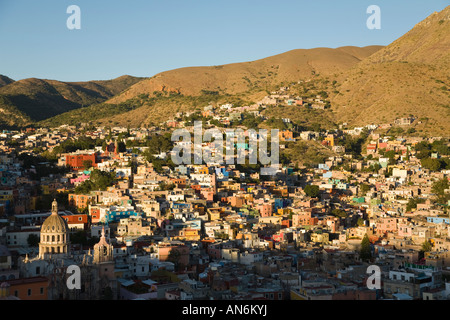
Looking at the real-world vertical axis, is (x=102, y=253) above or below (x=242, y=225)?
above

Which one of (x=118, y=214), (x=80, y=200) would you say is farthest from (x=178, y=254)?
(x=80, y=200)

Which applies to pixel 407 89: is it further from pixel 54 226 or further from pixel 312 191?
pixel 54 226

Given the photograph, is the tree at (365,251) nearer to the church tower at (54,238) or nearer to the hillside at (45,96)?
the church tower at (54,238)

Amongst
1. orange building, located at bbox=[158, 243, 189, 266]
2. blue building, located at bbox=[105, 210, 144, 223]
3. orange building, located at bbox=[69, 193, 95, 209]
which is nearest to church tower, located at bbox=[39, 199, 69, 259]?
orange building, located at bbox=[158, 243, 189, 266]

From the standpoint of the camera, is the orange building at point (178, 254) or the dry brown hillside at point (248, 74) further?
the dry brown hillside at point (248, 74)

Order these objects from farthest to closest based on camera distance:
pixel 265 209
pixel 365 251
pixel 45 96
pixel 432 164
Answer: pixel 45 96 < pixel 432 164 < pixel 265 209 < pixel 365 251

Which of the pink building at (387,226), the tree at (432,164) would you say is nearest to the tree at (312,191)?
the pink building at (387,226)
